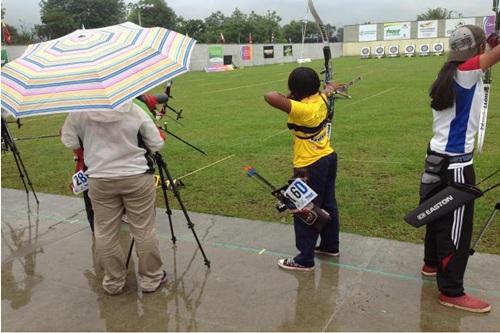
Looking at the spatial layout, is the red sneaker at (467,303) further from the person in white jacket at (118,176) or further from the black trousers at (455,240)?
the person in white jacket at (118,176)

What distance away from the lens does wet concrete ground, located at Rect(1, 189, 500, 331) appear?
10.5ft

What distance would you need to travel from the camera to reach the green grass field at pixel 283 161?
5242 millimetres

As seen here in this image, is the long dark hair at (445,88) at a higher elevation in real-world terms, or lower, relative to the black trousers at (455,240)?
higher

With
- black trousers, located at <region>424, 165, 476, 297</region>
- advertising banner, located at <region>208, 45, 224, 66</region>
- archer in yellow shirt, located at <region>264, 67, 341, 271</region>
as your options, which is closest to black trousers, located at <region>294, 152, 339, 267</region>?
archer in yellow shirt, located at <region>264, 67, 341, 271</region>

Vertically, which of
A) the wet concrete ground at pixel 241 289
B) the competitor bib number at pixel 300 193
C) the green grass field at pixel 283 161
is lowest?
the wet concrete ground at pixel 241 289

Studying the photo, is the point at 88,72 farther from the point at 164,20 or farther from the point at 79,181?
the point at 164,20

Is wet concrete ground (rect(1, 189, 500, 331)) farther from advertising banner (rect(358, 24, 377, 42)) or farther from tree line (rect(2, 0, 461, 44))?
advertising banner (rect(358, 24, 377, 42))

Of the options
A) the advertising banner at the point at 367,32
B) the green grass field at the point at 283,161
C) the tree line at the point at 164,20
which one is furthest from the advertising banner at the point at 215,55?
the advertising banner at the point at 367,32

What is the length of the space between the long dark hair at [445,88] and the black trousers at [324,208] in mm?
937

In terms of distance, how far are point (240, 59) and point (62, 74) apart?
149 ft

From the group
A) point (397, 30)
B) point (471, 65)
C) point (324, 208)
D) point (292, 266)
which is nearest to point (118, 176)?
point (292, 266)

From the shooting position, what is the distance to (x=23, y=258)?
4.44 meters

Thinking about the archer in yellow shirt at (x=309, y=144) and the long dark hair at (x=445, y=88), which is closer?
the long dark hair at (x=445, y=88)

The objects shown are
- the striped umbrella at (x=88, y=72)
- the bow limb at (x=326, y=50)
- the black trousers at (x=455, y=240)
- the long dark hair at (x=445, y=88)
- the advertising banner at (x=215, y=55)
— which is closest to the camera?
the striped umbrella at (x=88, y=72)
